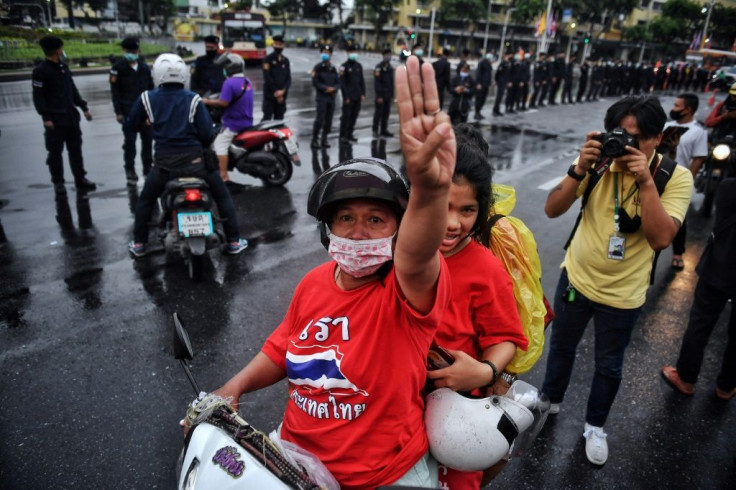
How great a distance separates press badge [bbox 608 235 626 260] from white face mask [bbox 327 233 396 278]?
5.92ft

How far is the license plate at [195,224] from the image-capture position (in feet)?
15.4

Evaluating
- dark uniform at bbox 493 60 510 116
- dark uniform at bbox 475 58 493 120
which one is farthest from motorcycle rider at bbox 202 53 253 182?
dark uniform at bbox 493 60 510 116

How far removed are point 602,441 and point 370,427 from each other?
A: 2156mm

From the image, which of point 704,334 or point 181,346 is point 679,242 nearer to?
point 704,334

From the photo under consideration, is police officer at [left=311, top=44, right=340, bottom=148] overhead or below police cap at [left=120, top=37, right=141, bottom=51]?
below

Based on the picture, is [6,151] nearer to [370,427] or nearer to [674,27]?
[370,427]

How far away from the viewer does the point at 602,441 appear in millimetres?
2910

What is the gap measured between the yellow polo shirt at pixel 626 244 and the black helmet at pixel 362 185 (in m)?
1.71

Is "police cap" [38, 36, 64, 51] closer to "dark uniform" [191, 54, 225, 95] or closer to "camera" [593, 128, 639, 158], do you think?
"dark uniform" [191, 54, 225, 95]

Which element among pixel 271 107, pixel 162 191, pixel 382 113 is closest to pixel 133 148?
pixel 162 191

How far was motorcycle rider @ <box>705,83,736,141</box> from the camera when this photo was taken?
6.85 metres

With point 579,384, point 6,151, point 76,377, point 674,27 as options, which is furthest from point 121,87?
point 674,27

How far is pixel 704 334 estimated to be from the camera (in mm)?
3301

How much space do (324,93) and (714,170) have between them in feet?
23.5
